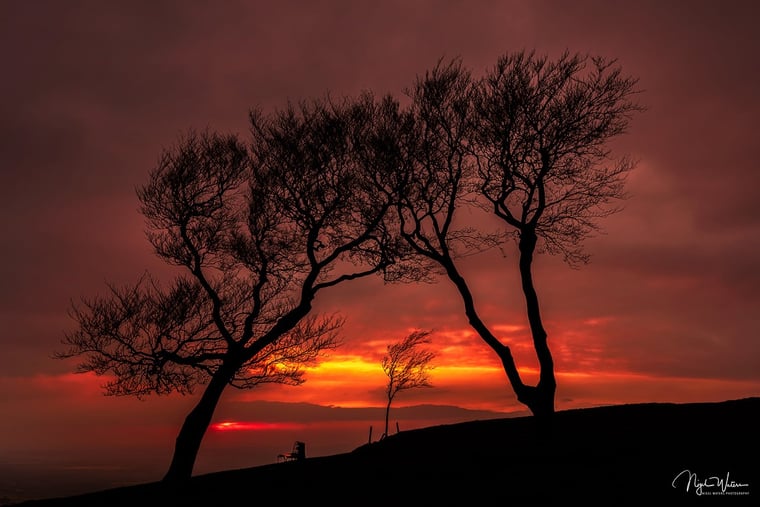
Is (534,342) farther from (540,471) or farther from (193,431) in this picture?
(193,431)

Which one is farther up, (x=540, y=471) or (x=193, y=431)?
(x=193, y=431)

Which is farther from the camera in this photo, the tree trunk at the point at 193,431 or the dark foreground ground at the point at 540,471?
the tree trunk at the point at 193,431

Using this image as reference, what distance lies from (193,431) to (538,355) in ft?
50.1

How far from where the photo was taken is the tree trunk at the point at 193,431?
27.4m

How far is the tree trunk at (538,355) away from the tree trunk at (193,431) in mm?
13748

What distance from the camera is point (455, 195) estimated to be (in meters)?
26.9

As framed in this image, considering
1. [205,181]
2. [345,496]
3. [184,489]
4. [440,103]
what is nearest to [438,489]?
[345,496]

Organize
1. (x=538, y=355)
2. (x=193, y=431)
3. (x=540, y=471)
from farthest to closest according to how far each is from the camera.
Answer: (x=193, y=431) < (x=538, y=355) < (x=540, y=471)

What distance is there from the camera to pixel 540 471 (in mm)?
20375

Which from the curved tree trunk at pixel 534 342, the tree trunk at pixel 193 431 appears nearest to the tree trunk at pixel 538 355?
the curved tree trunk at pixel 534 342

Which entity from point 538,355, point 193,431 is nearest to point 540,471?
point 538,355

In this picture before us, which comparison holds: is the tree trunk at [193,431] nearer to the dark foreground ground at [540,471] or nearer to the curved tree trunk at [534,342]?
the dark foreground ground at [540,471]

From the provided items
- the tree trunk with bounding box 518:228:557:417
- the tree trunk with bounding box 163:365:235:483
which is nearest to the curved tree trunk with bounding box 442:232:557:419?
the tree trunk with bounding box 518:228:557:417

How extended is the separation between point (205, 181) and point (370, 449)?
1590 cm
